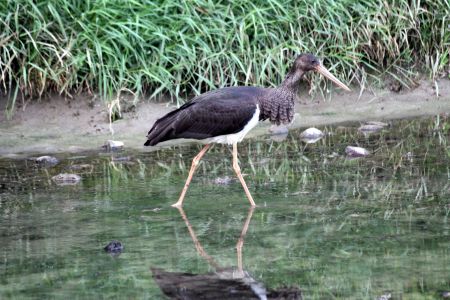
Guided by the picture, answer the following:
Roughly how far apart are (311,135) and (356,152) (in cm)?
76

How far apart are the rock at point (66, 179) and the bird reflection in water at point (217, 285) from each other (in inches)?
87.5

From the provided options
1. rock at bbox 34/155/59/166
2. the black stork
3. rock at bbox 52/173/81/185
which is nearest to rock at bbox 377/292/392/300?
the black stork

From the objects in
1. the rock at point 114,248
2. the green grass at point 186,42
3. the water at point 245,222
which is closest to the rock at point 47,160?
the water at point 245,222

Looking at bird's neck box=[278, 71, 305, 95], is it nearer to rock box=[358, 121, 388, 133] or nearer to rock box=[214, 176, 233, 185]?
rock box=[214, 176, 233, 185]

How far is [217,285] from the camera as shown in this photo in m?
4.98

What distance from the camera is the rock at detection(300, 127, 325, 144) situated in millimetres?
8594

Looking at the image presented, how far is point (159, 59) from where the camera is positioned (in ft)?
29.0

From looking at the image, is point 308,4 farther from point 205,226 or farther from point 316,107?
point 205,226

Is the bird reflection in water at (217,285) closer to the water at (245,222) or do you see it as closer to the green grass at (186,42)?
the water at (245,222)

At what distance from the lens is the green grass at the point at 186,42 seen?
28.3 feet

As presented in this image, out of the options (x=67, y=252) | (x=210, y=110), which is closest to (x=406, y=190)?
(x=210, y=110)

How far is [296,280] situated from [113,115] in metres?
4.04

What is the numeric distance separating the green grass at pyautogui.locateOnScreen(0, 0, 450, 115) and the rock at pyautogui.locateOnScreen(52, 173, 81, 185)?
1.33 metres

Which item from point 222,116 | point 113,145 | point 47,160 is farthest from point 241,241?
point 113,145
